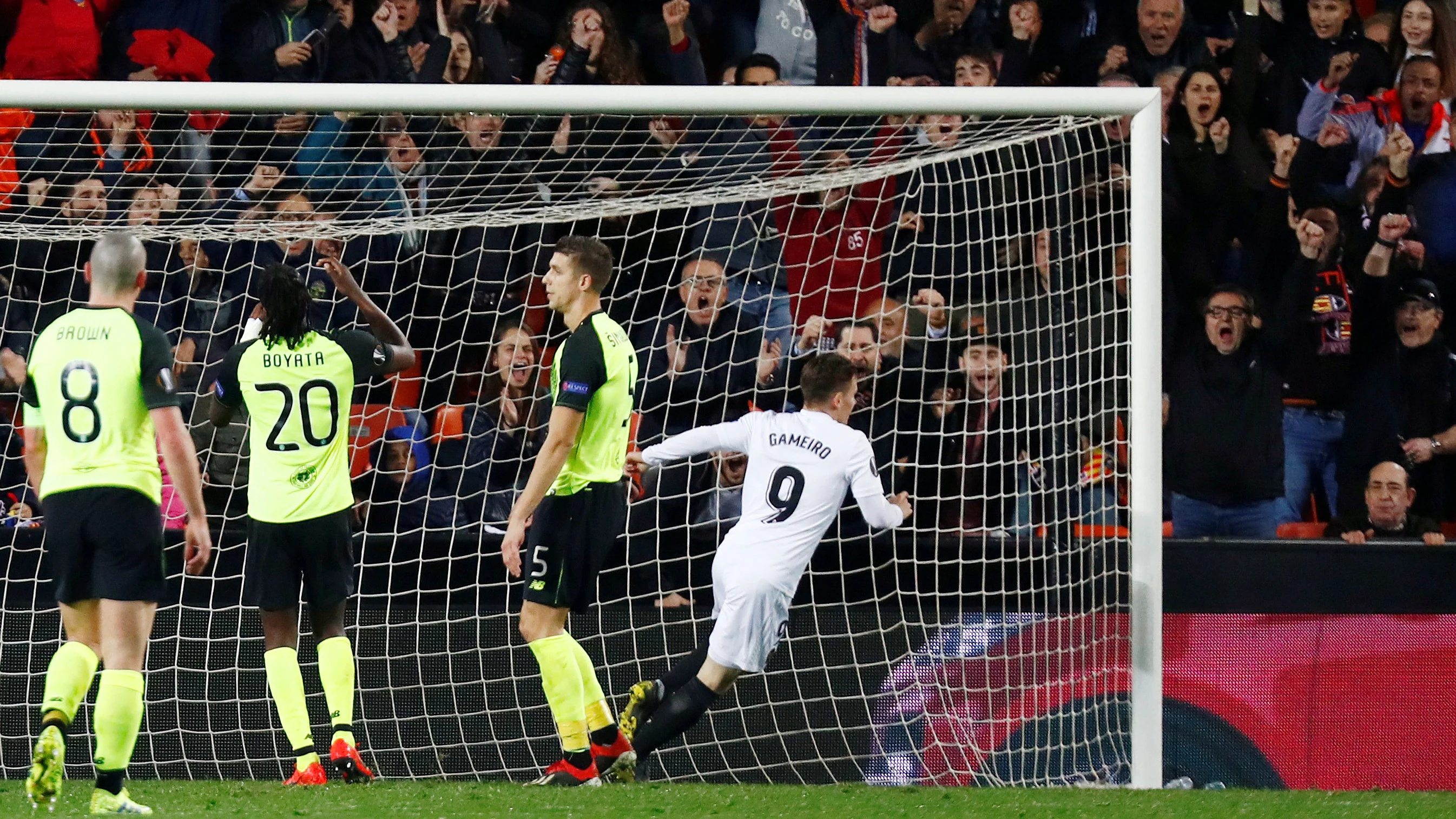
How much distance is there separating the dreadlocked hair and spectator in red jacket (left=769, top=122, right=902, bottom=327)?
2055 millimetres

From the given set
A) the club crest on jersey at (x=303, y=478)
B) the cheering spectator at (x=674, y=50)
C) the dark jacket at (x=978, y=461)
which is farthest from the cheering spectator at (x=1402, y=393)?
the club crest on jersey at (x=303, y=478)

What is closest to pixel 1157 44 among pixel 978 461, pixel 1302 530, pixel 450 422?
pixel 1302 530

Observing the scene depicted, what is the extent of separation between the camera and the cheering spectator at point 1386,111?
7277 mm

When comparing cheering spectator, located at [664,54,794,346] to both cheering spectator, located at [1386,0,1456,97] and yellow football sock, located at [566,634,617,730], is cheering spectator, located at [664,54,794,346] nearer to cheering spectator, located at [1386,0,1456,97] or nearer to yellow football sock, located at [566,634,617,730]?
yellow football sock, located at [566,634,617,730]

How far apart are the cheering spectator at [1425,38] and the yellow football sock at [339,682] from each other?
539cm

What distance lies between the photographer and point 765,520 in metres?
5.05

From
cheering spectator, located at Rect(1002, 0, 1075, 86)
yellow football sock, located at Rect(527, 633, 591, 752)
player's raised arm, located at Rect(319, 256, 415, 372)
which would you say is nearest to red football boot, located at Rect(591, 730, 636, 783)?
yellow football sock, located at Rect(527, 633, 591, 752)

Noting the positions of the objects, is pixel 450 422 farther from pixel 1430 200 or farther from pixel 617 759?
pixel 1430 200

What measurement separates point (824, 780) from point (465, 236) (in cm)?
263

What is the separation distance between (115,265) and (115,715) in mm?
1147

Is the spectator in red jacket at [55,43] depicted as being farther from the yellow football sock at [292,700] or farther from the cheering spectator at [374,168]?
the yellow football sock at [292,700]

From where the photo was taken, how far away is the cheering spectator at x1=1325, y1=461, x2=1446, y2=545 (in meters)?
6.12

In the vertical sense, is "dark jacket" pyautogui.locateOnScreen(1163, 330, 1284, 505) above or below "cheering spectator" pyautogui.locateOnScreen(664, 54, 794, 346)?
below

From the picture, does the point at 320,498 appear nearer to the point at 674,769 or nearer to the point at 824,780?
the point at 674,769
